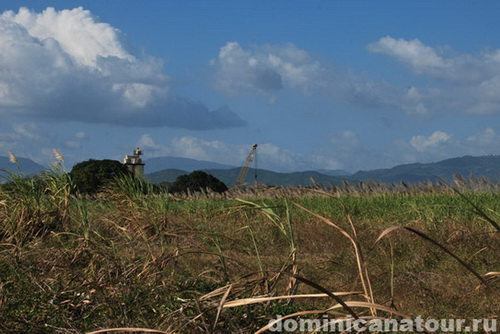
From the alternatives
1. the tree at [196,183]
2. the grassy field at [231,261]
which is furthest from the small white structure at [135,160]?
the grassy field at [231,261]

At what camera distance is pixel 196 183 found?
23.0m

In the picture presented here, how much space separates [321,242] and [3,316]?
222 inches

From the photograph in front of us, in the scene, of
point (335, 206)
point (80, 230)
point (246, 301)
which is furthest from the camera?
point (335, 206)

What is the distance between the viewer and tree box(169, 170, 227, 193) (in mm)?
22566

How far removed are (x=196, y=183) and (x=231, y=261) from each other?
17.1 meters

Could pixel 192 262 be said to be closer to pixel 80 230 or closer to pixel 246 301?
pixel 80 230

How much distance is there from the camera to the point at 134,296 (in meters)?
4.09

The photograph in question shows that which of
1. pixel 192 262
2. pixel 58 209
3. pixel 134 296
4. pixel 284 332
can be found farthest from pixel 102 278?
pixel 58 209

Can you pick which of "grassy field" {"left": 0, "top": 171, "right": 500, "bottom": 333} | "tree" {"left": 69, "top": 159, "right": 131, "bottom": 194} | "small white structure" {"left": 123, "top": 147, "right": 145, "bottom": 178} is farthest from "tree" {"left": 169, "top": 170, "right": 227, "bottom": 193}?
"grassy field" {"left": 0, "top": 171, "right": 500, "bottom": 333}

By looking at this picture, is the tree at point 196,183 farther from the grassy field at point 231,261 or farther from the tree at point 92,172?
the grassy field at point 231,261

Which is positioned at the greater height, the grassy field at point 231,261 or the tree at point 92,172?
the tree at point 92,172

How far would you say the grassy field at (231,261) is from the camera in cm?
352

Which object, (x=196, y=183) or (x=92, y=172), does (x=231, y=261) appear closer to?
(x=92, y=172)

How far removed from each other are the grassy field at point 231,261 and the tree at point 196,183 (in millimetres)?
9108
